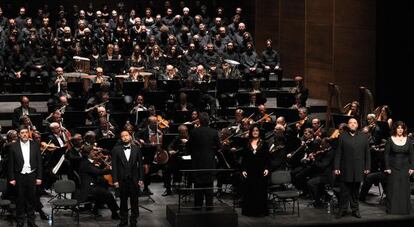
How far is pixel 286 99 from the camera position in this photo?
1495 cm

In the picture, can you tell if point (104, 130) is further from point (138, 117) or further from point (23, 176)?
point (23, 176)

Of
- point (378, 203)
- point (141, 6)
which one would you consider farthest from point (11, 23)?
point (378, 203)

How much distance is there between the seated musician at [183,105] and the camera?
46.4 feet

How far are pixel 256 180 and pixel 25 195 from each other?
323cm

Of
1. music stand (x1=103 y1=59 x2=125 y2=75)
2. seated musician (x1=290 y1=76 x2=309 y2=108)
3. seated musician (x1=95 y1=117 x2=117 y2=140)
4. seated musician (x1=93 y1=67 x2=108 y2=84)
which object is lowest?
seated musician (x1=95 y1=117 x2=117 y2=140)

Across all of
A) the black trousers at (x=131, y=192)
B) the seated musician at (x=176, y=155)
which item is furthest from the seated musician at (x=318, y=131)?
the black trousers at (x=131, y=192)

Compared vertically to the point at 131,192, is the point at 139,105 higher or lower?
higher

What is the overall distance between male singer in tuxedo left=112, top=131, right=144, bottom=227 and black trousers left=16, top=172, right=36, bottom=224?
1.09 metres

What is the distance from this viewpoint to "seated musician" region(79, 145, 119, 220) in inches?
393

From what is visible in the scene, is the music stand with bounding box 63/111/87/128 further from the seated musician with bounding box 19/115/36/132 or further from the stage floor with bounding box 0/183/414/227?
the stage floor with bounding box 0/183/414/227

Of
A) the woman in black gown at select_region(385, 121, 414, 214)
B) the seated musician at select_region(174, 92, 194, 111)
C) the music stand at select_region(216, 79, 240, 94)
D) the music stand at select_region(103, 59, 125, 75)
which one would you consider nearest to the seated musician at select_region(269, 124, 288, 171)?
the woman in black gown at select_region(385, 121, 414, 214)

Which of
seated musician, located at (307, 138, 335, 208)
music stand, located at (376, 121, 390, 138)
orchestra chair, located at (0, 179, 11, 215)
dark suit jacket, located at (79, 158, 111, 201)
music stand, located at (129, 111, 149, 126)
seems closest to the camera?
orchestra chair, located at (0, 179, 11, 215)

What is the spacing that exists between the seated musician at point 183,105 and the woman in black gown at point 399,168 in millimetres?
4918

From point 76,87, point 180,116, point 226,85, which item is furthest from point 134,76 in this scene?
point 180,116
